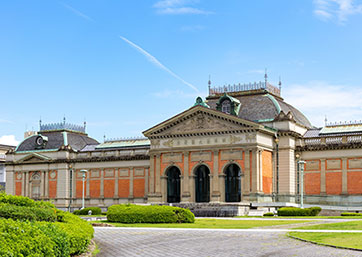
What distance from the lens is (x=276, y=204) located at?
66.0 m

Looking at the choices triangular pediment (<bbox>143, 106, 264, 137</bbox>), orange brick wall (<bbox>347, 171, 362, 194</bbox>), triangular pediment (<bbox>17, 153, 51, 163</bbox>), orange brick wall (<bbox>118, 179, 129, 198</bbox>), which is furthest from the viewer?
triangular pediment (<bbox>17, 153, 51, 163</bbox>)

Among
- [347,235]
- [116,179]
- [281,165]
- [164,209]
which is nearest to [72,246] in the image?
[347,235]

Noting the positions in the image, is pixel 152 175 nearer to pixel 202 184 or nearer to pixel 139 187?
pixel 202 184

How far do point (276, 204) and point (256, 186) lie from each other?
9.71 ft

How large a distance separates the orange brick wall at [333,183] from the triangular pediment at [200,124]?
10.2 m

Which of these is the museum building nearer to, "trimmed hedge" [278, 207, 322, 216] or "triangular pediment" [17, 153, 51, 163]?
"trimmed hedge" [278, 207, 322, 216]

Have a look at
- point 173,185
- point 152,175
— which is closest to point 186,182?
point 173,185

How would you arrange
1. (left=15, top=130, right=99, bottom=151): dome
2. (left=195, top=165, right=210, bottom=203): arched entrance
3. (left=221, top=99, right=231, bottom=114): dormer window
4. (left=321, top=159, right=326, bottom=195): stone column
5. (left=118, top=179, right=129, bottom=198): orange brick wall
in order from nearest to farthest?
1. (left=321, top=159, right=326, bottom=195): stone column
2. (left=195, top=165, right=210, bottom=203): arched entrance
3. (left=221, top=99, right=231, bottom=114): dormer window
4. (left=118, top=179, right=129, bottom=198): orange brick wall
5. (left=15, top=130, right=99, bottom=151): dome

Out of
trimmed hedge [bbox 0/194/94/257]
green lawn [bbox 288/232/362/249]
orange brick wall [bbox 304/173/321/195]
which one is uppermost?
orange brick wall [bbox 304/173/321/195]

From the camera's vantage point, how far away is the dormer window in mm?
73312

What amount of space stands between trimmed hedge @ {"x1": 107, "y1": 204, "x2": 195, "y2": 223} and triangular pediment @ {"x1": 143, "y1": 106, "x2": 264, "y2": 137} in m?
25.2

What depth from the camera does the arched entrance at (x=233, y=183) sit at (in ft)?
228

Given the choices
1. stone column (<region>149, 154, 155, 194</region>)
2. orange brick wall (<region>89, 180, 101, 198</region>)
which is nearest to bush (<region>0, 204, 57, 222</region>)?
stone column (<region>149, 154, 155, 194</region>)

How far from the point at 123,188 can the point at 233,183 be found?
19.6 metres
